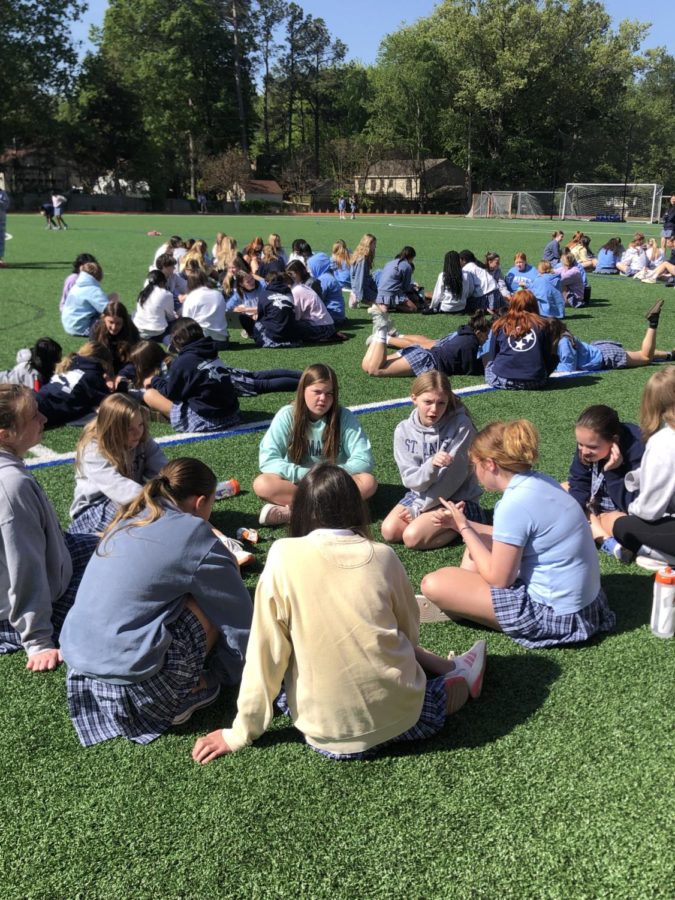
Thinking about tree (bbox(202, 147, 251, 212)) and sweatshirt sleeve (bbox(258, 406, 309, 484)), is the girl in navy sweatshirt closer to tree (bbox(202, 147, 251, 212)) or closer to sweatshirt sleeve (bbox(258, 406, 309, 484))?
sweatshirt sleeve (bbox(258, 406, 309, 484))

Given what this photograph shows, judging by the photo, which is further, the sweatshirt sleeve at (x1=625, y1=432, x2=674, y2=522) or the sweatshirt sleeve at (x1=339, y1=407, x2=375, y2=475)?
the sweatshirt sleeve at (x1=339, y1=407, x2=375, y2=475)

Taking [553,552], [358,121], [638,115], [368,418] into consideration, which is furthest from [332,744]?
[358,121]

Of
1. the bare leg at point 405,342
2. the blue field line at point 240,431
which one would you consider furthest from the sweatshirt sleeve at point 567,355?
the bare leg at point 405,342

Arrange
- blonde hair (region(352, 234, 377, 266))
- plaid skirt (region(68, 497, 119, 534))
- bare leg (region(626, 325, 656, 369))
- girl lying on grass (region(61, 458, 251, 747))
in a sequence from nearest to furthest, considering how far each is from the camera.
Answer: girl lying on grass (region(61, 458, 251, 747)), plaid skirt (region(68, 497, 119, 534)), bare leg (region(626, 325, 656, 369)), blonde hair (region(352, 234, 377, 266))

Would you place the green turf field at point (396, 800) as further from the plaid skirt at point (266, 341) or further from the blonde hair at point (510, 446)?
the plaid skirt at point (266, 341)

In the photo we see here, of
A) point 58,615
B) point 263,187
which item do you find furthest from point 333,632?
point 263,187

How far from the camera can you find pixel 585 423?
15.3 ft

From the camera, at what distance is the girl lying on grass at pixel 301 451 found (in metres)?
5.36

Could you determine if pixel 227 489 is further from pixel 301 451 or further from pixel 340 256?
pixel 340 256

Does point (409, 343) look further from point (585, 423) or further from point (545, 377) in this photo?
point (585, 423)

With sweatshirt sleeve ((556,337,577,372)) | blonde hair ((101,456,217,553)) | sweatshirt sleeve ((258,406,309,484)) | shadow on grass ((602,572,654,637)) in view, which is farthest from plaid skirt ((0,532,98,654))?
sweatshirt sleeve ((556,337,577,372))

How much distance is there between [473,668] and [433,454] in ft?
6.39

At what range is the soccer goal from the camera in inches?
1896

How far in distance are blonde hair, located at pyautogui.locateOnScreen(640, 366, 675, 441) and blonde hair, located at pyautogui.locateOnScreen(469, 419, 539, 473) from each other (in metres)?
1.33
